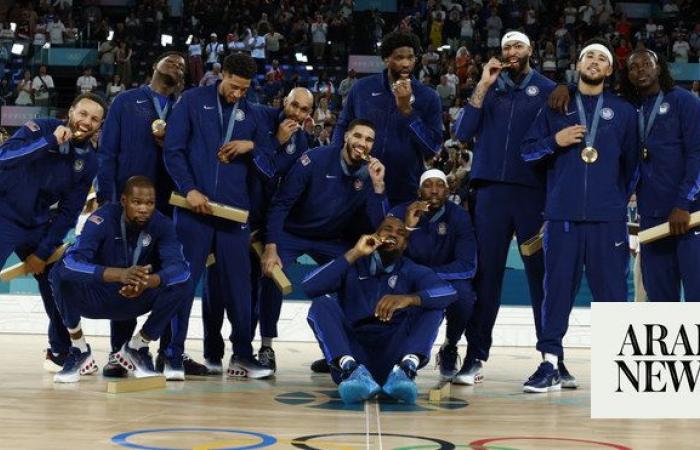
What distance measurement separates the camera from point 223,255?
8.67 metres

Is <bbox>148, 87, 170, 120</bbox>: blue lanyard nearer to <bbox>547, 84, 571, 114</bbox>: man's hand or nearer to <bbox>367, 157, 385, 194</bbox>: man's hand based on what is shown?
<bbox>367, 157, 385, 194</bbox>: man's hand

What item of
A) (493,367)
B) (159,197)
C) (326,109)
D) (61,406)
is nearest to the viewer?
(61,406)

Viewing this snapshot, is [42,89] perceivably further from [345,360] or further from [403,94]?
[345,360]

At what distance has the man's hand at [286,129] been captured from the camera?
29.2 feet

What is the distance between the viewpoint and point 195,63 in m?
24.9


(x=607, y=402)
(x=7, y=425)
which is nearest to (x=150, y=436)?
(x=7, y=425)

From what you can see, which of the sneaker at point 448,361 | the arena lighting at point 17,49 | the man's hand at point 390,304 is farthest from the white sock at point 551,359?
the arena lighting at point 17,49

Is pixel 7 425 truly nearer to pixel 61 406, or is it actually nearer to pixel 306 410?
pixel 61 406

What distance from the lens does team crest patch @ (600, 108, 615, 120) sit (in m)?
8.26

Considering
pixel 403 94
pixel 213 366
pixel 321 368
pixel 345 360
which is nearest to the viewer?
pixel 345 360

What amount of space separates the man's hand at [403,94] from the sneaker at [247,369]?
2.10m

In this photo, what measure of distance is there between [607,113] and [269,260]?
2537mm

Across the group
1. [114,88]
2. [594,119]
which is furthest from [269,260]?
[114,88]

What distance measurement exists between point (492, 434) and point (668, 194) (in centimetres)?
263
